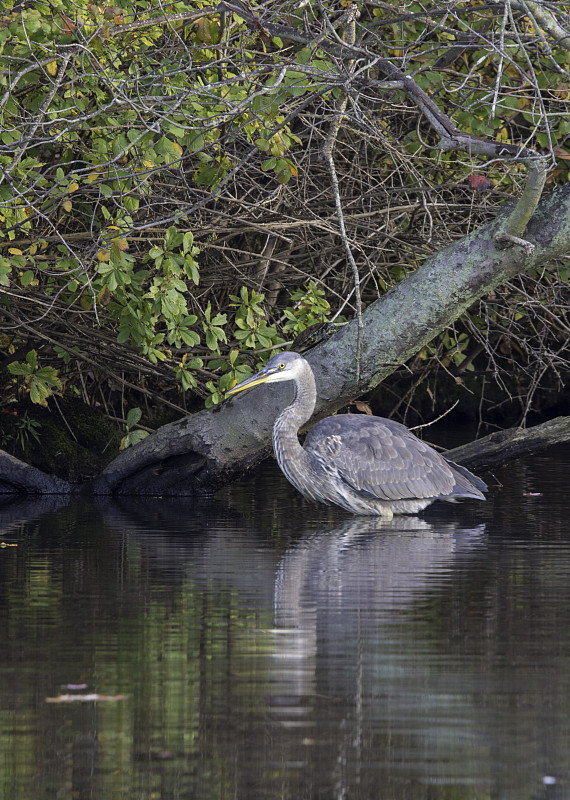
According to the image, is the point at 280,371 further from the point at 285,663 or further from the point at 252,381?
the point at 285,663

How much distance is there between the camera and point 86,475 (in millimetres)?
11125

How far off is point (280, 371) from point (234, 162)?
178cm

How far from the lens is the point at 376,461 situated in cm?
945

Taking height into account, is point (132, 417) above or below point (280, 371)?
below

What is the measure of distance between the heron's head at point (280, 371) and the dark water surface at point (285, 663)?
1307 mm

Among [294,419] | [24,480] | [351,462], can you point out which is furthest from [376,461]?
[24,480]

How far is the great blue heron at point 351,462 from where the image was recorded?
31.0 ft

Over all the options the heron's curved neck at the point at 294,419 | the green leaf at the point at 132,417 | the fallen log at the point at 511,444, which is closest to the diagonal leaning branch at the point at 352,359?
the heron's curved neck at the point at 294,419

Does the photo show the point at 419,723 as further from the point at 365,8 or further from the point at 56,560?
the point at 365,8

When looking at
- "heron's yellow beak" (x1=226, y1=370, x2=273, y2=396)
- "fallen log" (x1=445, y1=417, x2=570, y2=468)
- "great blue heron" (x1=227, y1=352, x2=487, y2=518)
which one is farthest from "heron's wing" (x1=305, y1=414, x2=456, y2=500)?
"fallen log" (x1=445, y1=417, x2=570, y2=468)

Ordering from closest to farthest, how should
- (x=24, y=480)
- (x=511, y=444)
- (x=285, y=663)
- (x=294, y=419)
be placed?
(x=285, y=663) → (x=294, y=419) → (x=511, y=444) → (x=24, y=480)

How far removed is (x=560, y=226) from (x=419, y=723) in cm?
557

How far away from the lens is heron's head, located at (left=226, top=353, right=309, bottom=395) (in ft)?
31.0

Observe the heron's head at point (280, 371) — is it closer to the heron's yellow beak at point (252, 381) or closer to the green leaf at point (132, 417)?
the heron's yellow beak at point (252, 381)
